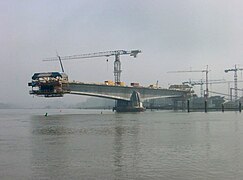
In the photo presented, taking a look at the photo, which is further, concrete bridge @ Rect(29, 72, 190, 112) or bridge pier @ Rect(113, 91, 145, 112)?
bridge pier @ Rect(113, 91, 145, 112)

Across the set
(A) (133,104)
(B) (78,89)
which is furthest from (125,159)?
(A) (133,104)

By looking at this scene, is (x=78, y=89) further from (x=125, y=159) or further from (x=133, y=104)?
(x=125, y=159)

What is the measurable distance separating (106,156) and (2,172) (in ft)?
25.9

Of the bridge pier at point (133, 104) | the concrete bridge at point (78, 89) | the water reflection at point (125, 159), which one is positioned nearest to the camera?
the water reflection at point (125, 159)

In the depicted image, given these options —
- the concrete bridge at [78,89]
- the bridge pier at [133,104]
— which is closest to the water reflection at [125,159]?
the concrete bridge at [78,89]

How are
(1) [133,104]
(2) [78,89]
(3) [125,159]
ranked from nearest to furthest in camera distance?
(3) [125,159], (2) [78,89], (1) [133,104]

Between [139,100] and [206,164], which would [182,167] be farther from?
[139,100]

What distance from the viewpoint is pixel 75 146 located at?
32.7 meters

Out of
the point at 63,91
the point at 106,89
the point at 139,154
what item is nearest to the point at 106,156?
the point at 139,154

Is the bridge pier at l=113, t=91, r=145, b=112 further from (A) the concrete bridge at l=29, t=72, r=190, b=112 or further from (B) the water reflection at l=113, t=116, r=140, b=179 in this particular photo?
(B) the water reflection at l=113, t=116, r=140, b=179

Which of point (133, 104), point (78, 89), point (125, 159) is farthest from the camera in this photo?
point (133, 104)

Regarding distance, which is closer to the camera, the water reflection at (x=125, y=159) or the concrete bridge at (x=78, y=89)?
the water reflection at (x=125, y=159)

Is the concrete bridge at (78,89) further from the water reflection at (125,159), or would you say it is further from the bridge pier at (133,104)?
the water reflection at (125,159)

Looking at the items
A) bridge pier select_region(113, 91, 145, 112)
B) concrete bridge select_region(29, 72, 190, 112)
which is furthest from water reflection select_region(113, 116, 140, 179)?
bridge pier select_region(113, 91, 145, 112)
